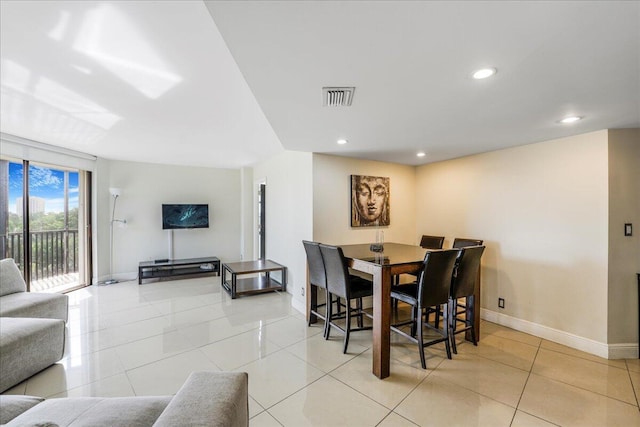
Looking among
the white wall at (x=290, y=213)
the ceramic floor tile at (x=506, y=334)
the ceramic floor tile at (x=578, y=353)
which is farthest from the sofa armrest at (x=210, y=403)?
the ceramic floor tile at (x=578, y=353)

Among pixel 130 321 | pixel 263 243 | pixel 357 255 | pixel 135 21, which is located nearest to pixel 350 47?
pixel 135 21

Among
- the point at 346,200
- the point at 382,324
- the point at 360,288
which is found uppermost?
the point at 346,200

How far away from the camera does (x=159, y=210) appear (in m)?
5.85

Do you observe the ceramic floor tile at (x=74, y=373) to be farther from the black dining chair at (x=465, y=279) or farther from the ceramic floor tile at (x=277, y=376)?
the black dining chair at (x=465, y=279)

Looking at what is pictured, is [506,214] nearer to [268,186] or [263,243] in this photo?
[268,186]

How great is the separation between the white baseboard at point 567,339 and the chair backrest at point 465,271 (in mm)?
1069

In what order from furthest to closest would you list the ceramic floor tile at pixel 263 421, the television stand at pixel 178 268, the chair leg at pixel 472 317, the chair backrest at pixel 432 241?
the television stand at pixel 178 268
the chair backrest at pixel 432 241
the chair leg at pixel 472 317
the ceramic floor tile at pixel 263 421

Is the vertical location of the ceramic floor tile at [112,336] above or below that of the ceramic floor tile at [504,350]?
above

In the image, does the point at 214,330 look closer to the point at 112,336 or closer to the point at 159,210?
the point at 112,336

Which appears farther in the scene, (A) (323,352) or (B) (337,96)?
(A) (323,352)

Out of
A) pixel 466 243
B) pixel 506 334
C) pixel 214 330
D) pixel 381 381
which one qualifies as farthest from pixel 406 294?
pixel 214 330

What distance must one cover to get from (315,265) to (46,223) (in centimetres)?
470

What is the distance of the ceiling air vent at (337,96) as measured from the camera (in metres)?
→ 1.79

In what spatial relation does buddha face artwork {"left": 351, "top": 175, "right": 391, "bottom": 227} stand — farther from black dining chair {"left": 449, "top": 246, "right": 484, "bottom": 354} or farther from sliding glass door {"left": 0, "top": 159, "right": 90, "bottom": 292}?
sliding glass door {"left": 0, "top": 159, "right": 90, "bottom": 292}
